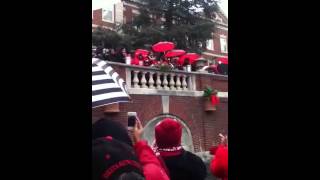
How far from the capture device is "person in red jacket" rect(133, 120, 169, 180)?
2.43m

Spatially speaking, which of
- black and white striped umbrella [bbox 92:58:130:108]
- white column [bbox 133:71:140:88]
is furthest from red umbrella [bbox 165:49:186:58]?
black and white striped umbrella [bbox 92:58:130:108]

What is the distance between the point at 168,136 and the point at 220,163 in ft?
1.19

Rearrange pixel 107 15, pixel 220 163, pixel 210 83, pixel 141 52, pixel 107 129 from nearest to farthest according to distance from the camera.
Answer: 1. pixel 107 129
2. pixel 107 15
3. pixel 141 52
4. pixel 220 163
5. pixel 210 83

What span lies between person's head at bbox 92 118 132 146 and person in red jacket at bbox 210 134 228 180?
63cm

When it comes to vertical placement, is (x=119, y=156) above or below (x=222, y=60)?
below

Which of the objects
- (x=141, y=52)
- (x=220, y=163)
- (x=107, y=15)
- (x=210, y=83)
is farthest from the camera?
(x=210, y=83)

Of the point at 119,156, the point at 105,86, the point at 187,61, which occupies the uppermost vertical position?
the point at 187,61

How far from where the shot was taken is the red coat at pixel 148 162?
2.46 meters

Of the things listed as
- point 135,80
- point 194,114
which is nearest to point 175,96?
point 194,114

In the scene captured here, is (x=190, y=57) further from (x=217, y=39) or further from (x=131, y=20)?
(x=131, y=20)

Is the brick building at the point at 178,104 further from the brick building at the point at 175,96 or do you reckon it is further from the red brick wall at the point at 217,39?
the red brick wall at the point at 217,39

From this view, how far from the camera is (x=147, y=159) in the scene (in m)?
2.48
